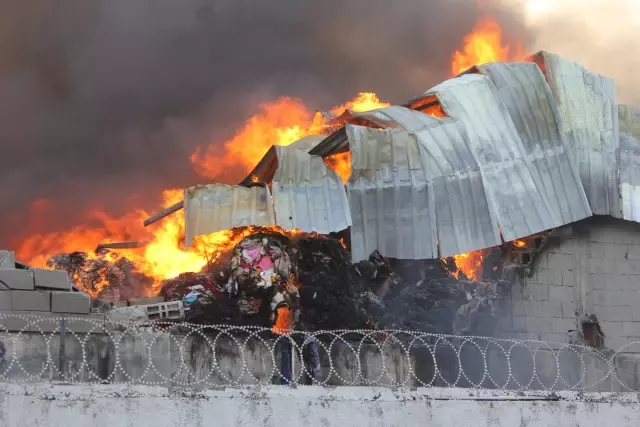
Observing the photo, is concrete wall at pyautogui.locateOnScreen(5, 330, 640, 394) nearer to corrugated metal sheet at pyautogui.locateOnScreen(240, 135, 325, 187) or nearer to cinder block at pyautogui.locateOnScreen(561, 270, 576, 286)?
cinder block at pyautogui.locateOnScreen(561, 270, 576, 286)

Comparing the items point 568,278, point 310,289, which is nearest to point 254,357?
point 310,289

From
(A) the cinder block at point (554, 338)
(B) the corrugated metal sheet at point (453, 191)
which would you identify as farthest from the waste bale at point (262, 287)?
(A) the cinder block at point (554, 338)

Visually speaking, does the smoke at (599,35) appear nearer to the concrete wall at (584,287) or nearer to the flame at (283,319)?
the concrete wall at (584,287)

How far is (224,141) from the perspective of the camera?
18203 millimetres

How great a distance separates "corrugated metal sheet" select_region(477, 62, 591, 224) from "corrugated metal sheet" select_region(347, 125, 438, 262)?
7.49 feet

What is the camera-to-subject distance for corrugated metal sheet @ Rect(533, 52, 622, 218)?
48.9ft

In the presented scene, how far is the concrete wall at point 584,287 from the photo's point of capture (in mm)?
14609

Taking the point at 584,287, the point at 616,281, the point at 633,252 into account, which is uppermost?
the point at 633,252

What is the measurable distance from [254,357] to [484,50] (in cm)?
1012

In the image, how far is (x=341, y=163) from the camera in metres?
15.0

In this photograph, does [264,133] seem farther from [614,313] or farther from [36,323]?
[614,313]

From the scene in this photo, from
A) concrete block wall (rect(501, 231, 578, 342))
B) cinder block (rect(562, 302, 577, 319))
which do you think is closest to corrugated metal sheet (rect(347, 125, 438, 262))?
concrete block wall (rect(501, 231, 578, 342))

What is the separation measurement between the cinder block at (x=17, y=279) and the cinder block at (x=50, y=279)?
10 cm

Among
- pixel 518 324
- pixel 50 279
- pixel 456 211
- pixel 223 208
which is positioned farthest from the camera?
pixel 518 324
